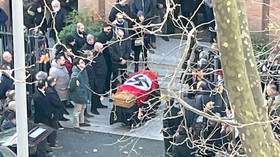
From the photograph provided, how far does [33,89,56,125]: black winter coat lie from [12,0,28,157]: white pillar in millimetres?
4829

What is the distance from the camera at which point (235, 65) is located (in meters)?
6.23

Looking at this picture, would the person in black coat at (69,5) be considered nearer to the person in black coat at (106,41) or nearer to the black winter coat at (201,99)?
the person in black coat at (106,41)

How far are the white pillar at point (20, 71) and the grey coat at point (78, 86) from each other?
18.7 feet

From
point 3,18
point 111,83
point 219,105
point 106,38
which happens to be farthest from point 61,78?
point 3,18

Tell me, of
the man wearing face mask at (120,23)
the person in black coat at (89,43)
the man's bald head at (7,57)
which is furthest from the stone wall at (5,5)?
the man's bald head at (7,57)

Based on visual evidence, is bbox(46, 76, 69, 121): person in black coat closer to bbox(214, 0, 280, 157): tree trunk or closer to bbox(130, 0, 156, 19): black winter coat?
bbox(130, 0, 156, 19): black winter coat

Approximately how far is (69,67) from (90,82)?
564 mm

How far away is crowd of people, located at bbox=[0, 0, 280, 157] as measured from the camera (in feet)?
40.2

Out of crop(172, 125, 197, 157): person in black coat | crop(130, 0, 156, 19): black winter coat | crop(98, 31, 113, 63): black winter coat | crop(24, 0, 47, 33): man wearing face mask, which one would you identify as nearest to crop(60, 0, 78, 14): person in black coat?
crop(24, 0, 47, 33): man wearing face mask

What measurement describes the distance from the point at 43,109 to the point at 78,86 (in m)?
1.09

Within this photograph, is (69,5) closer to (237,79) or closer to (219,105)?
(219,105)

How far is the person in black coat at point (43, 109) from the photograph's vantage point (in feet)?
45.4

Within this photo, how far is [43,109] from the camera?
45.4ft

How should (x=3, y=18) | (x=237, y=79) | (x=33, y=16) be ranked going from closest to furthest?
1. (x=237, y=79)
2. (x=3, y=18)
3. (x=33, y=16)
